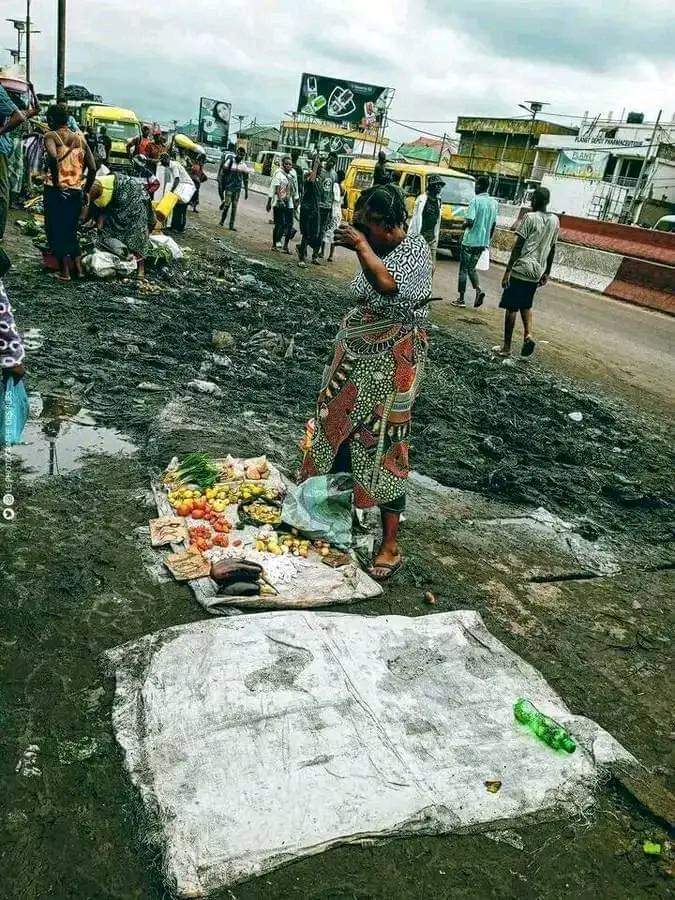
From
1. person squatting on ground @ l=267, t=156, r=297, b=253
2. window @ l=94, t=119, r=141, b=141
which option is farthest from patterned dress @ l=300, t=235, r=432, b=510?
window @ l=94, t=119, r=141, b=141

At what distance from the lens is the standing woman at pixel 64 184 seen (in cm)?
698

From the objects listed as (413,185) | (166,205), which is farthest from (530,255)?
(413,185)

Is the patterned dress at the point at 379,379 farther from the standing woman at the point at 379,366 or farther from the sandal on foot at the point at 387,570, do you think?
the sandal on foot at the point at 387,570

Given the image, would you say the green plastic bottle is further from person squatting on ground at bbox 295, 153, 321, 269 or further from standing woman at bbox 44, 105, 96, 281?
person squatting on ground at bbox 295, 153, 321, 269

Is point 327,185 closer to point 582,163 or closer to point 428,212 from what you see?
point 428,212

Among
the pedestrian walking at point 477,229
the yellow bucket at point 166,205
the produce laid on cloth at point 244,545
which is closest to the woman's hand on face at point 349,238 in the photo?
the produce laid on cloth at point 244,545

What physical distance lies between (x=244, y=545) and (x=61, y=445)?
159 centimetres

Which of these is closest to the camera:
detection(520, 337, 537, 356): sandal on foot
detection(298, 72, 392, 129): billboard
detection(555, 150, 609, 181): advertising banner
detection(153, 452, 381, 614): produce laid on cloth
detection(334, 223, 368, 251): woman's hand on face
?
detection(334, 223, 368, 251): woman's hand on face

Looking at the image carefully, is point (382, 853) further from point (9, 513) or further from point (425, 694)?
point (9, 513)

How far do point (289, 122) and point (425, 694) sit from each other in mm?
50303

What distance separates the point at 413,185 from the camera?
659 inches

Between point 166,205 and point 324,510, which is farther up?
point 166,205

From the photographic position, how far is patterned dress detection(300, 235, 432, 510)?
117 inches

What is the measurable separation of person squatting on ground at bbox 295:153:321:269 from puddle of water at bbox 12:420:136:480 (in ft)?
27.8
